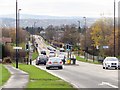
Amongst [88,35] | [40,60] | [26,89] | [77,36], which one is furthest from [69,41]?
[26,89]

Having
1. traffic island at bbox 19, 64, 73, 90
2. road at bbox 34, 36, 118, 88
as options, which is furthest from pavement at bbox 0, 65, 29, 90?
road at bbox 34, 36, 118, 88

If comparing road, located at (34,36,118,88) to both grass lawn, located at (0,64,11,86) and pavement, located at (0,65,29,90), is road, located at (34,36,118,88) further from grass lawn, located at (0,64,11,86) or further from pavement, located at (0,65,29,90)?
grass lawn, located at (0,64,11,86)

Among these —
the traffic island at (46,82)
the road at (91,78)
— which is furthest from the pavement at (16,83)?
the road at (91,78)

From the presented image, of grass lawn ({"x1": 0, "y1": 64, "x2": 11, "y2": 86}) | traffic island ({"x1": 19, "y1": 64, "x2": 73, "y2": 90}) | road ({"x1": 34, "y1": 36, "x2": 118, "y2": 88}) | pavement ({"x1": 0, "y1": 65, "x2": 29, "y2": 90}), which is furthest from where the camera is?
grass lawn ({"x1": 0, "y1": 64, "x2": 11, "y2": 86})

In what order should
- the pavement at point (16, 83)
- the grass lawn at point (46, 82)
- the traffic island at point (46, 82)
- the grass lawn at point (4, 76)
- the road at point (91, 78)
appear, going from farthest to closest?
the grass lawn at point (4, 76) < the road at point (91, 78) < the grass lawn at point (46, 82) < the traffic island at point (46, 82) < the pavement at point (16, 83)

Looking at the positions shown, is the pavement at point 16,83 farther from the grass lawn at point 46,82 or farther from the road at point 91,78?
the road at point 91,78

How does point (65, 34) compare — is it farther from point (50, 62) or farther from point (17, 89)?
point (17, 89)

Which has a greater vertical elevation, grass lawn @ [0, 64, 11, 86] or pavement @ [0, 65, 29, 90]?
pavement @ [0, 65, 29, 90]

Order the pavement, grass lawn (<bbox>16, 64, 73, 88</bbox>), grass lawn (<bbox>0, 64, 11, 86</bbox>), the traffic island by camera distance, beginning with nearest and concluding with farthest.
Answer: the pavement < the traffic island < grass lawn (<bbox>16, 64, 73, 88</bbox>) < grass lawn (<bbox>0, 64, 11, 86</bbox>)

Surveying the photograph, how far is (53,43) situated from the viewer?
650ft

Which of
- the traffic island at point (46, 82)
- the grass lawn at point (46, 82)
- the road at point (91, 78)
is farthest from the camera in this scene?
the road at point (91, 78)

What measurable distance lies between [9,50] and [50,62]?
35218mm

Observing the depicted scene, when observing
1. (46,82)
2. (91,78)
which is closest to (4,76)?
(91,78)

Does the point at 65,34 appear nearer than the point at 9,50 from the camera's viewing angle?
No
